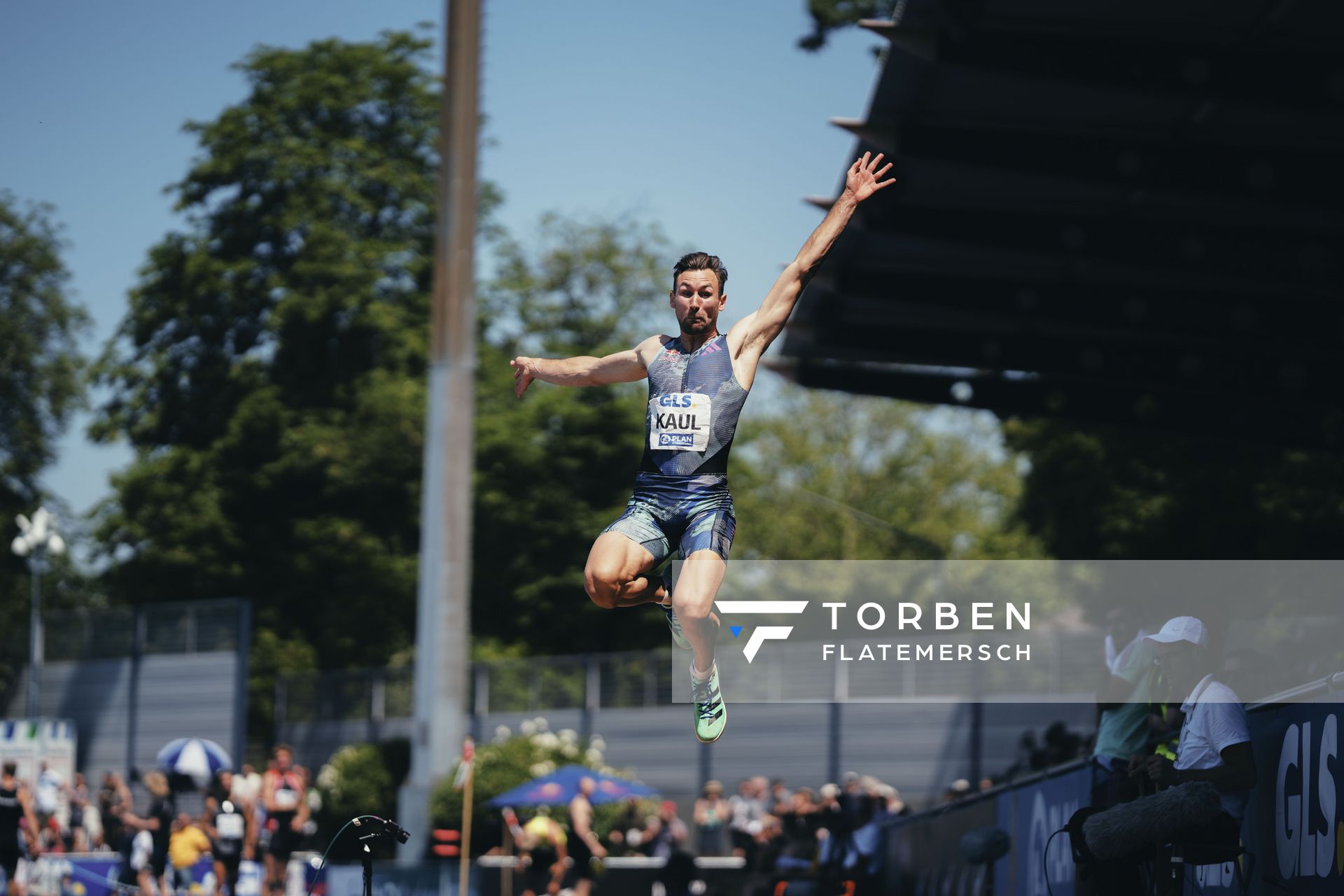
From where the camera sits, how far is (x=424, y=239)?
2068 inches

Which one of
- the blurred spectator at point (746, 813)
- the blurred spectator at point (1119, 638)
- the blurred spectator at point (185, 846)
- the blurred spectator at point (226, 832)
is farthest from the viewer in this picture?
the blurred spectator at point (746, 813)

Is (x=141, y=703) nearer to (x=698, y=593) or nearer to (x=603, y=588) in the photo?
(x=603, y=588)

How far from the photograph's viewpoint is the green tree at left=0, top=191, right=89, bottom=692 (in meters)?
53.9

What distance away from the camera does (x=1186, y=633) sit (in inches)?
379

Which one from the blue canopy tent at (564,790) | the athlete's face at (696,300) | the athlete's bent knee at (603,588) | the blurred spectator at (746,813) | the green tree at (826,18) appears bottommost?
the blurred spectator at (746,813)

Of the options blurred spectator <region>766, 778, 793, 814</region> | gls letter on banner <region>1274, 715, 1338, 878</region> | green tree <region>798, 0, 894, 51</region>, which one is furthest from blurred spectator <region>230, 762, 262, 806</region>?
green tree <region>798, 0, 894, 51</region>

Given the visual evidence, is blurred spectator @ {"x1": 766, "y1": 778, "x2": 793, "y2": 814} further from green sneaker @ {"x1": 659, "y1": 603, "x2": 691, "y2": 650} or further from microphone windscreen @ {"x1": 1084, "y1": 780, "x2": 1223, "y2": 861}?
green sneaker @ {"x1": 659, "y1": 603, "x2": 691, "y2": 650}

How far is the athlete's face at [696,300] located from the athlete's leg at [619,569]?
1.02 metres

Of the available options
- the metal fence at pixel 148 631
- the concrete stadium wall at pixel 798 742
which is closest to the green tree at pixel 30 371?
the metal fence at pixel 148 631

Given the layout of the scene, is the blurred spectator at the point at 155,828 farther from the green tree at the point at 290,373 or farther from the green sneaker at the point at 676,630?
the green tree at the point at 290,373

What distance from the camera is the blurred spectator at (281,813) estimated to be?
22.4 m

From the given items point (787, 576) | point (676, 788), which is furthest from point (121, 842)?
point (787, 576)

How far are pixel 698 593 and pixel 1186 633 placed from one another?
316 cm

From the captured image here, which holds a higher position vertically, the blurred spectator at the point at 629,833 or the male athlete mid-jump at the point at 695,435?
the male athlete mid-jump at the point at 695,435
